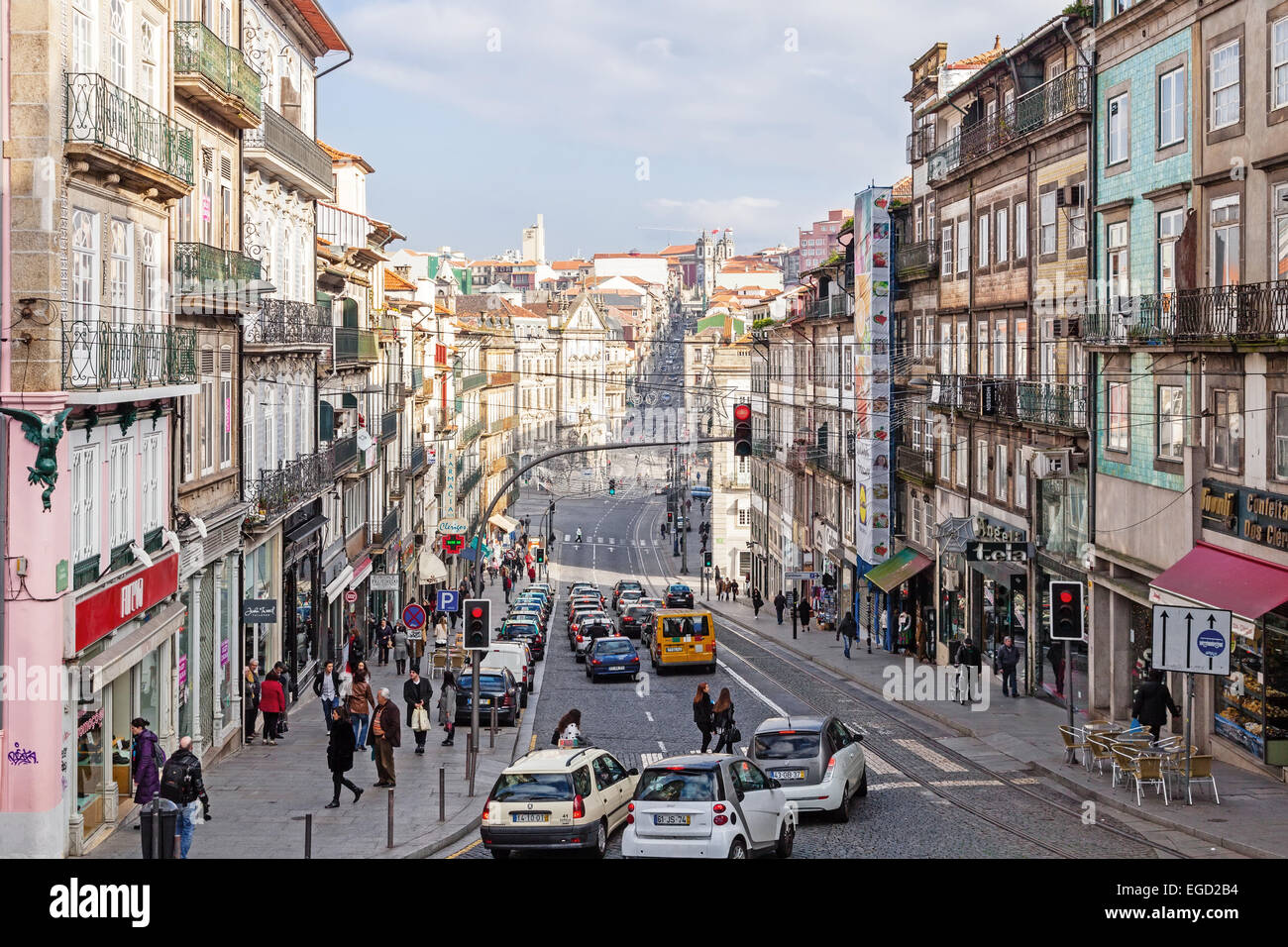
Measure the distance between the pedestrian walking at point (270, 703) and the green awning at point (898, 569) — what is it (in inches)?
856

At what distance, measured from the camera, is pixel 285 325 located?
115ft

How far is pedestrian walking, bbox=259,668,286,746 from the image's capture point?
30.0 meters

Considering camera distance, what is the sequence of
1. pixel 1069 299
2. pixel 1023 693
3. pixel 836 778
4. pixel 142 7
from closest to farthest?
pixel 836 778 → pixel 142 7 → pixel 1069 299 → pixel 1023 693

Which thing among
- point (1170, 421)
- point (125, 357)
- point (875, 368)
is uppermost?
point (875, 368)

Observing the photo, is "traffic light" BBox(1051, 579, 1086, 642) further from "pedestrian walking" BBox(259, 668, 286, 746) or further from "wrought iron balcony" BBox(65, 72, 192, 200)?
"wrought iron balcony" BBox(65, 72, 192, 200)

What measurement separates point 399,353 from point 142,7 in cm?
3855

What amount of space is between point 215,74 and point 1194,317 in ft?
57.6

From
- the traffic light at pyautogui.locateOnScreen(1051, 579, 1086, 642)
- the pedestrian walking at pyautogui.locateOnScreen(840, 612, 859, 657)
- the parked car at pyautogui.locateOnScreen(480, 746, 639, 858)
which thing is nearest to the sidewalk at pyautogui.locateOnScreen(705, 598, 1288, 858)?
the pedestrian walking at pyautogui.locateOnScreen(840, 612, 859, 657)

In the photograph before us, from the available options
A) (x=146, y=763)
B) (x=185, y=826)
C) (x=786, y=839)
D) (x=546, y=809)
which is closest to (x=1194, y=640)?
(x=786, y=839)

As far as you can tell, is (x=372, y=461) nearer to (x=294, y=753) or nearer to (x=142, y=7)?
(x=294, y=753)

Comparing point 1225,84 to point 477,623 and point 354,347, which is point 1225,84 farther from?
point 354,347

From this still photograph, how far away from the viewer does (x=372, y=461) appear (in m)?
53.4

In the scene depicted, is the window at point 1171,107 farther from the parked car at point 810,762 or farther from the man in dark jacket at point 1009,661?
the parked car at point 810,762

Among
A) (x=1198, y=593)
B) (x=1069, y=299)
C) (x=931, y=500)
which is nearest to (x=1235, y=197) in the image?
(x=1198, y=593)
